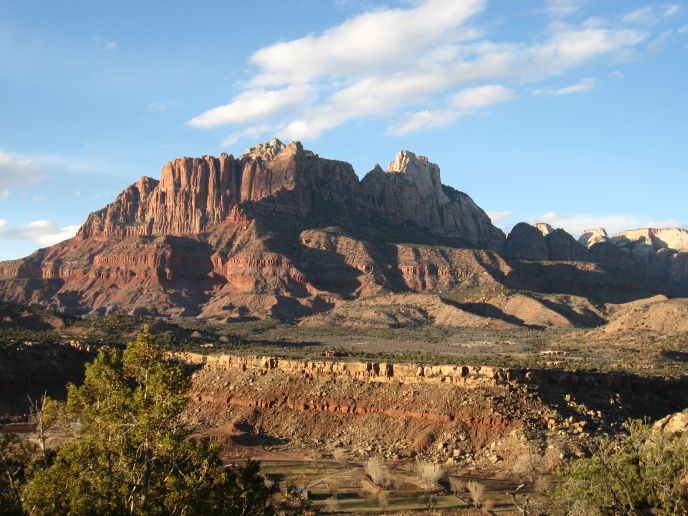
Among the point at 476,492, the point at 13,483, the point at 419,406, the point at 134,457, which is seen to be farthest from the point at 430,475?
the point at 13,483

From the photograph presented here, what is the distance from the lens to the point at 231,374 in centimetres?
5525

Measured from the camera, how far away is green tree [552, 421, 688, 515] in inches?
867

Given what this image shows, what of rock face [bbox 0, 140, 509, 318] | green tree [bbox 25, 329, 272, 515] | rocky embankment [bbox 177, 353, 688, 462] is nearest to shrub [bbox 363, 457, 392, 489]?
rocky embankment [bbox 177, 353, 688, 462]

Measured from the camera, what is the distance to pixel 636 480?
22969 mm

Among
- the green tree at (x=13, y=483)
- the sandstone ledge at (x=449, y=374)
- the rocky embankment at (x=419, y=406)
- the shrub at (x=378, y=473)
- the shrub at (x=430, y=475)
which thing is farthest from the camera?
the sandstone ledge at (x=449, y=374)

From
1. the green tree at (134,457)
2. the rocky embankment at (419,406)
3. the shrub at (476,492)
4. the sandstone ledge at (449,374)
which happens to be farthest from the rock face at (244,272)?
the green tree at (134,457)

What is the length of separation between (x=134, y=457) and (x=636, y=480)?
13969 mm

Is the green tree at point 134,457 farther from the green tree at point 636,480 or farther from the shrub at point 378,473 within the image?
the shrub at point 378,473

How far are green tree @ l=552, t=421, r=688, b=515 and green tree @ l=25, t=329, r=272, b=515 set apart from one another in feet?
32.1

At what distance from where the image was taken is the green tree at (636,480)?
2201cm

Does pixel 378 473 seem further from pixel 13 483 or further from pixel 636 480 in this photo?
pixel 13 483

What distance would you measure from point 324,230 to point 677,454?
173 meters

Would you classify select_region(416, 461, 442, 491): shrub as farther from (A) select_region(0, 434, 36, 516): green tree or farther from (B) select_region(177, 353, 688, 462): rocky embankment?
(A) select_region(0, 434, 36, 516): green tree

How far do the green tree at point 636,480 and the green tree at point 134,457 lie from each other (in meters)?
9.80
